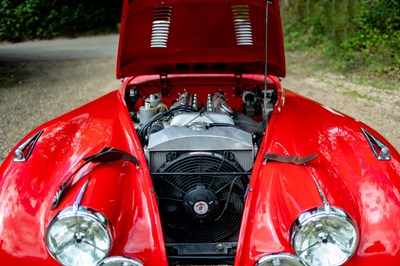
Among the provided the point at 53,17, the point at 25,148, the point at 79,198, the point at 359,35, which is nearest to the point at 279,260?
the point at 79,198

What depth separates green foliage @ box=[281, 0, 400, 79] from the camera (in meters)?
9.49

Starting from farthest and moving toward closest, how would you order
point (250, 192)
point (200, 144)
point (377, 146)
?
point (377, 146), point (200, 144), point (250, 192)

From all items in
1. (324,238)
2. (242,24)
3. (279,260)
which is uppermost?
(242,24)

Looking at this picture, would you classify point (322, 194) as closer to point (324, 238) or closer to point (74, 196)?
point (324, 238)

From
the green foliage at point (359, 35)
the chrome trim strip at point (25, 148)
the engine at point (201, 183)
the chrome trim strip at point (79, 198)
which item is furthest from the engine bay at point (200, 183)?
the green foliage at point (359, 35)

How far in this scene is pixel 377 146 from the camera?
10.3 ft

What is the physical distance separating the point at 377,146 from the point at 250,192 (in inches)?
43.2

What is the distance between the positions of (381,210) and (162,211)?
125 cm

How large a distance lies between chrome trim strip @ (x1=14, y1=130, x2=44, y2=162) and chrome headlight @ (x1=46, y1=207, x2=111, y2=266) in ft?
3.14

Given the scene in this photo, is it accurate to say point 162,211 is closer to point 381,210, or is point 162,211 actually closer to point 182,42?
point 381,210

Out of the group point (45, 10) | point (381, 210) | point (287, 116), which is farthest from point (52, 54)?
point (381, 210)

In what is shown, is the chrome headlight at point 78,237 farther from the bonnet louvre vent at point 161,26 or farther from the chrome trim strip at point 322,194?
the bonnet louvre vent at point 161,26

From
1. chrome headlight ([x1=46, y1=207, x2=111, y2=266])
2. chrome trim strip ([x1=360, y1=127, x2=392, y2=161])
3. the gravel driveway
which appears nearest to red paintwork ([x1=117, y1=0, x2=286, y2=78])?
chrome trim strip ([x1=360, y1=127, x2=392, y2=161])

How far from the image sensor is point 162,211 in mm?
2803
